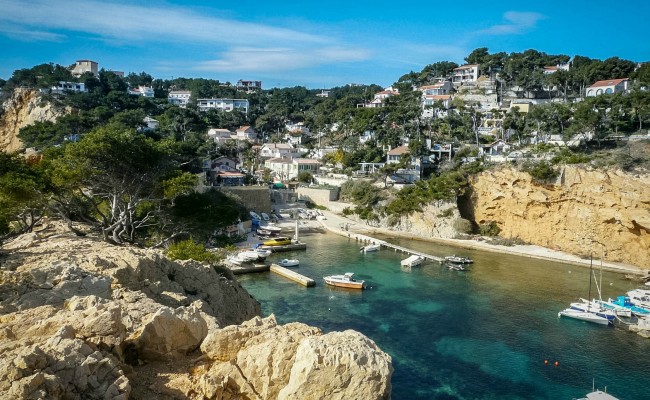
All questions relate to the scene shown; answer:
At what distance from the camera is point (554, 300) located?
90.3 ft

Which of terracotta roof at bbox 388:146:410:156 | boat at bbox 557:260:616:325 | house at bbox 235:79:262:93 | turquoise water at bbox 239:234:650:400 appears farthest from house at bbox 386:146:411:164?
house at bbox 235:79:262:93

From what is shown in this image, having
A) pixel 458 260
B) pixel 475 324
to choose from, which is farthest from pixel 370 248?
pixel 475 324

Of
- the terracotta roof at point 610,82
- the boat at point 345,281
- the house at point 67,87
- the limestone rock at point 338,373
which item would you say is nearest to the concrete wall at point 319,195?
the boat at point 345,281

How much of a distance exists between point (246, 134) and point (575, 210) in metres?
56.9

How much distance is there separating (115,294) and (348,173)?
165 ft

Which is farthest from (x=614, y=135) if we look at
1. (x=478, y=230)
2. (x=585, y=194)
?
(x=478, y=230)

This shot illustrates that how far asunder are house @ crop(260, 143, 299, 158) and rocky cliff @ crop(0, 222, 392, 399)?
6115cm

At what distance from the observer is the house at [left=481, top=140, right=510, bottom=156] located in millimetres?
53325

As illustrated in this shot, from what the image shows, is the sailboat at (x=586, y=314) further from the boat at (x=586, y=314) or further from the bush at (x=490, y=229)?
the bush at (x=490, y=229)

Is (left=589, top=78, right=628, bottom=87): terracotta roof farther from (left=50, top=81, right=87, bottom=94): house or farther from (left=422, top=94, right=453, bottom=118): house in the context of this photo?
(left=50, top=81, right=87, bottom=94): house

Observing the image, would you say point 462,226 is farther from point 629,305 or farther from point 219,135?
point 219,135

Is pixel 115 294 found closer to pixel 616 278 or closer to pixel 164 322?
pixel 164 322

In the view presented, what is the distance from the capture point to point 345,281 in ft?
95.5

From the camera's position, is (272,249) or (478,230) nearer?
(272,249)
